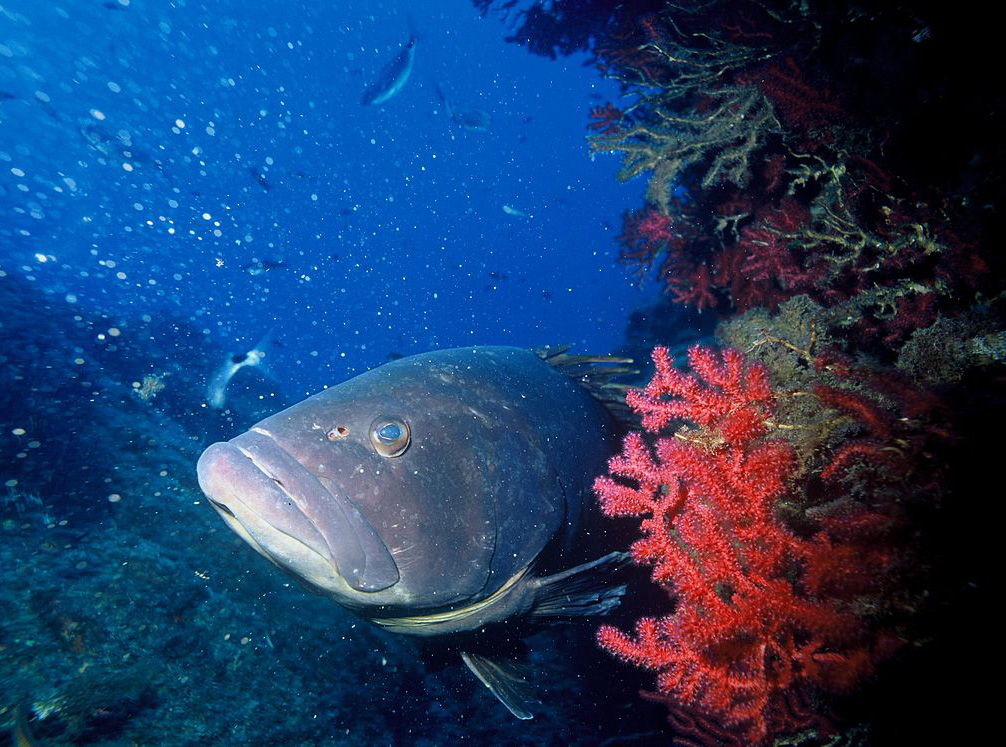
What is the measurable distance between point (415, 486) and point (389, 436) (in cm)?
31

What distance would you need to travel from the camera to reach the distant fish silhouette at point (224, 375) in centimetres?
1313

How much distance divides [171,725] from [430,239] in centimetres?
12785

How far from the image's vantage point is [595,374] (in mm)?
4340

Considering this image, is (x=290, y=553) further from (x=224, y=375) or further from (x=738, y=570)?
(x=224, y=375)

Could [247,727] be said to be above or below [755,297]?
below

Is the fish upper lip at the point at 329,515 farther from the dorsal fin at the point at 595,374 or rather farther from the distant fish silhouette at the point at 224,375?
Result: the distant fish silhouette at the point at 224,375

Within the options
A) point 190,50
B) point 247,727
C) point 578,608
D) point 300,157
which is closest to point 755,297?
point 578,608

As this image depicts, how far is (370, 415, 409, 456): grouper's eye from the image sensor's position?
8.14ft

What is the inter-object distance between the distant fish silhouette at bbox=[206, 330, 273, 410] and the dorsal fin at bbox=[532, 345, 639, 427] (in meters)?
12.0

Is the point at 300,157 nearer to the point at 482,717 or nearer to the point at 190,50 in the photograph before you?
the point at 190,50

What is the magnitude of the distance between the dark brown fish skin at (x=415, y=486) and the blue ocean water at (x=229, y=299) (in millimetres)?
1741

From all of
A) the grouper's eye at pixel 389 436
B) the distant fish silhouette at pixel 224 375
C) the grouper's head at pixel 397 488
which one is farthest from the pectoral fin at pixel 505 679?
the distant fish silhouette at pixel 224 375

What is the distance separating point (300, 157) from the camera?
82.1m

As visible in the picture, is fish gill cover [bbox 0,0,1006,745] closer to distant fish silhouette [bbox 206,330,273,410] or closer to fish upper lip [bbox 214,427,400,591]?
distant fish silhouette [bbox 206,330,273,410]
